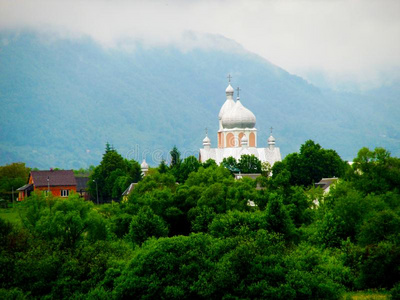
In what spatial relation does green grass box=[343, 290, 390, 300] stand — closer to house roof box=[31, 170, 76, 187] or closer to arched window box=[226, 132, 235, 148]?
house roof box=[31, 170, 76, 187]

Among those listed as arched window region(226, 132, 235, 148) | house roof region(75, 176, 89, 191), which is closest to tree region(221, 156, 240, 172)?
arched window region(226, 132, 235, 148)

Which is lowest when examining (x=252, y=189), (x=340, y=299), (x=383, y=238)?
(x=340, y=299)

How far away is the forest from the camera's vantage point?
1261 inches

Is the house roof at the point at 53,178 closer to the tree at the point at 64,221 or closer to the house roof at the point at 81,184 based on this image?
the house roof at the point at 81,184

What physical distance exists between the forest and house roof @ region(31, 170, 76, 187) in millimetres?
36856

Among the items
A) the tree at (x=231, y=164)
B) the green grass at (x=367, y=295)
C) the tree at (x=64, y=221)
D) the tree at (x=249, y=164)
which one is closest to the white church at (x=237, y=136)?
the tree at (x=231, y=164)

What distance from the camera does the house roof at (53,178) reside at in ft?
280

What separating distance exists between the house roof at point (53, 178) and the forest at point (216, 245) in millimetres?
36856

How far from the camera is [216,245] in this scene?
3456cm

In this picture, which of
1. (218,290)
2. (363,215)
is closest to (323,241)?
(363,215)

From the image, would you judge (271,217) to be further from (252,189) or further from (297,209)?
(252,189)

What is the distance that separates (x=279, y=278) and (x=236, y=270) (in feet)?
6.20

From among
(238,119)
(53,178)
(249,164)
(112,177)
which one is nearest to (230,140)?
(238,119)

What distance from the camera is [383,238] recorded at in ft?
120
